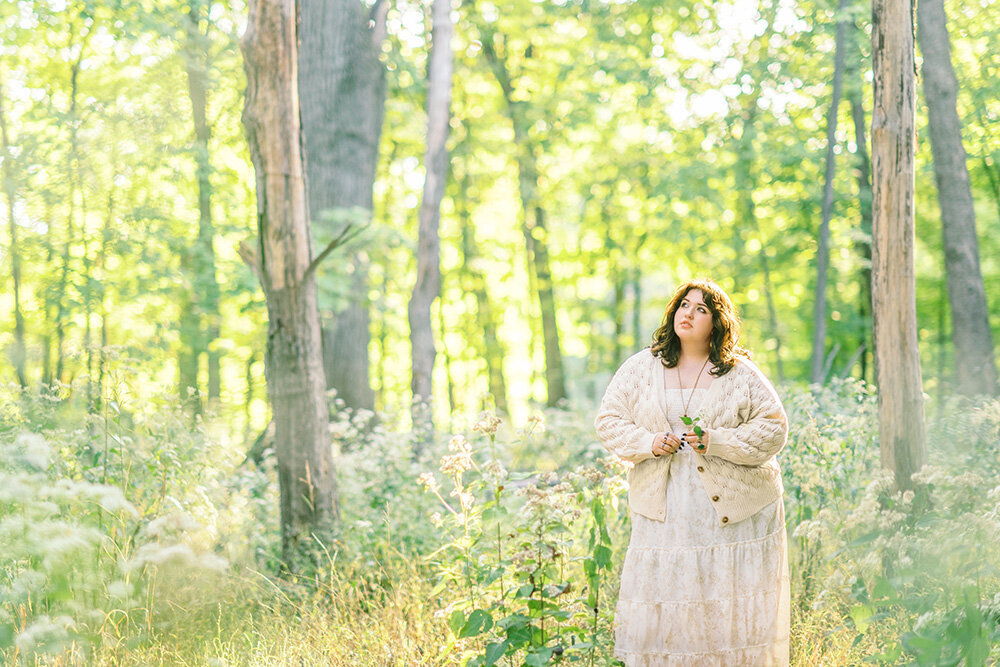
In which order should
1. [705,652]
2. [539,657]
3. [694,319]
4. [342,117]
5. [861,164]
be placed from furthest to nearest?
[861,164] < [342,117] < [694,319] < [705,652] < [539,657]

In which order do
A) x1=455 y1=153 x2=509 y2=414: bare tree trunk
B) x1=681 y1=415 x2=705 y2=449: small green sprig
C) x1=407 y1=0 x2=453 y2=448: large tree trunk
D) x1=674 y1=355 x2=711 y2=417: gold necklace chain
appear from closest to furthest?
1. x1=681 y1=415 x2=705 y2=449: small green sprig
2. x1=674 y1=355 x2=711 y2=417: gold necklace chain
3. x1=407 y1=0 x2=453 y2=448: large tree trunk
4. x1=455 y1=153 x2=509 y2=414: bare tree trunk

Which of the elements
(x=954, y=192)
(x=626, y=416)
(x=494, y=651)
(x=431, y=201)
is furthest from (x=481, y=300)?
(x=494, y=651)

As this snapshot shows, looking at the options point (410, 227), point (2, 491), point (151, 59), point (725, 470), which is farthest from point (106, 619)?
point (410, 227)

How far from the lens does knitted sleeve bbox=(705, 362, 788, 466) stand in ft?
12.1

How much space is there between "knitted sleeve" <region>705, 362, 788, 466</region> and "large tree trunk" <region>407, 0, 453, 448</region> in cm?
671

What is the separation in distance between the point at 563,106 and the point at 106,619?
49.3 feet

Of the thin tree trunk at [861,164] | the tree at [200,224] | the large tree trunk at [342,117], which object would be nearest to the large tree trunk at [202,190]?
the tree at [200,224]

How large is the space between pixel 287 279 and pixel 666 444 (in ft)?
9.25

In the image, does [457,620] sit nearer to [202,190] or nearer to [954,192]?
[954,192]

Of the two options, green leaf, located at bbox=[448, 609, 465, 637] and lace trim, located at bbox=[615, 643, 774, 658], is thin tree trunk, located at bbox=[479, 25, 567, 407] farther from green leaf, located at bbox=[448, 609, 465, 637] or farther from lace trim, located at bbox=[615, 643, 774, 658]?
green leaf, located at bbox=[448, 609, 465, 637]

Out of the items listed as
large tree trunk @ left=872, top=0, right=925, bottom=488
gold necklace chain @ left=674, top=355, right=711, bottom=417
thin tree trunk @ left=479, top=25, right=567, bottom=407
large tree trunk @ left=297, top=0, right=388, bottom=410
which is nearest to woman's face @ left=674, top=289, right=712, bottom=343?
gold necklace chain @ left=674, top=355, right=711, bottom=417

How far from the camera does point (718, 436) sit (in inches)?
145

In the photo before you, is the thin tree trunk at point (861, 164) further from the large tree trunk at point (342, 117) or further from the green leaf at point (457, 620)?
the green leaf at point (457, 620)

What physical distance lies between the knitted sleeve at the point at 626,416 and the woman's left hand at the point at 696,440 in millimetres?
162
